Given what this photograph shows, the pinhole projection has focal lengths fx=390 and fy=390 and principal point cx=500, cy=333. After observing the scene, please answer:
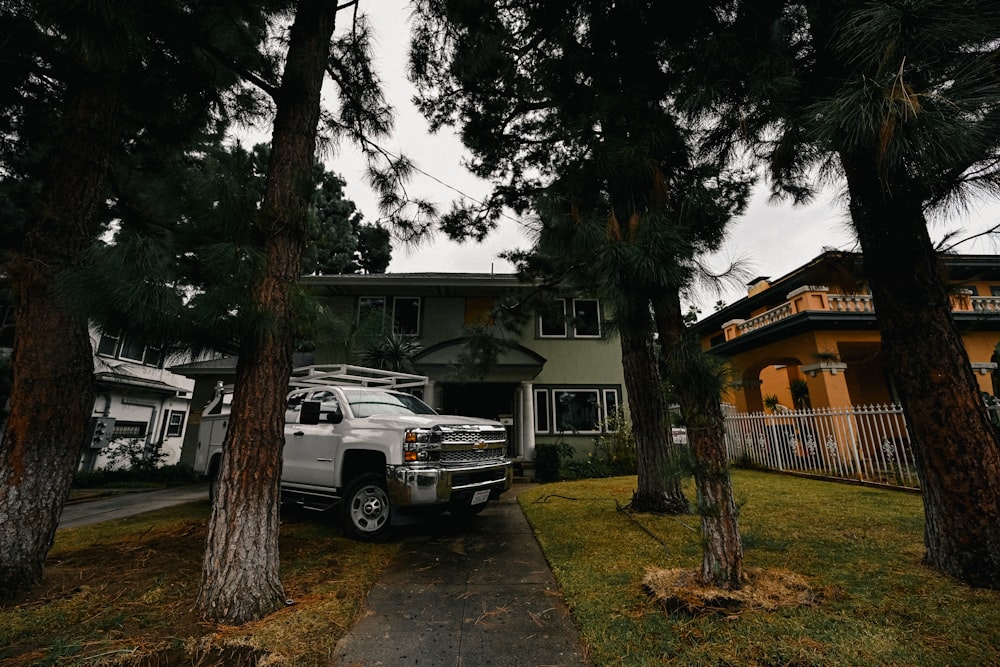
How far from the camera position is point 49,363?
3271mm

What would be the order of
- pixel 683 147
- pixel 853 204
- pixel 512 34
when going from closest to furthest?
pixel 853 204 < pixel 683 147 < pixel 512 34

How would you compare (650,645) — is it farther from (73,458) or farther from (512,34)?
(512,34)

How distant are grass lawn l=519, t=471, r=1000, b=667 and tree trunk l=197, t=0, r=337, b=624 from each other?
7.32 feet

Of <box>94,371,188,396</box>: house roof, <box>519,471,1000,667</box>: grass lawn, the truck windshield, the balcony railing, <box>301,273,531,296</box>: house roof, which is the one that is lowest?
<box>519,471,1000,667</box>: grass lawn

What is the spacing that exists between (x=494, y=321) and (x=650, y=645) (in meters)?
5.65

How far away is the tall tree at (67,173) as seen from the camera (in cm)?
295

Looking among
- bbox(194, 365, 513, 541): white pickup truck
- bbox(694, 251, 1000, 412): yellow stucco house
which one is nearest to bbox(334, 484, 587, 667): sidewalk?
bbox(194, 365, 513, 541): white pickup truck

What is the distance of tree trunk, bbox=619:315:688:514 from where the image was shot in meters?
5.38

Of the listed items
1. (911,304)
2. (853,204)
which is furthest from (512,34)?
(911,304)

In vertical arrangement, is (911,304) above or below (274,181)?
below

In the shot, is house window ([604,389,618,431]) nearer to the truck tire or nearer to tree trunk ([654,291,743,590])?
the truck tire

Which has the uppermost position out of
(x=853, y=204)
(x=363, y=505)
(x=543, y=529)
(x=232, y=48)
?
(x=232, y=48)

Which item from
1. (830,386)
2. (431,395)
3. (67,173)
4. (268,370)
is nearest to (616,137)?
(268,370)

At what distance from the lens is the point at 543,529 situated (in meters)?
4.93
